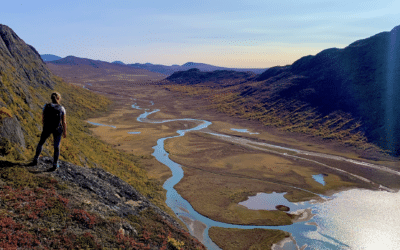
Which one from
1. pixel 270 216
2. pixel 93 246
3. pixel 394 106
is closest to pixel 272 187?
pixel 270 216

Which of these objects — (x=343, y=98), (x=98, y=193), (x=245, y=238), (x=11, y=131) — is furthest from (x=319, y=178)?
(x=343, y=98)

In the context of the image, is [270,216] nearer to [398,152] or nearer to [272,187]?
[272,187]

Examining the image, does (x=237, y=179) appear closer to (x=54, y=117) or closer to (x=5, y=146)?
(x=5, y=146)

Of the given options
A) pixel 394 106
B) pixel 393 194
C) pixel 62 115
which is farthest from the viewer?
pixel 394 106

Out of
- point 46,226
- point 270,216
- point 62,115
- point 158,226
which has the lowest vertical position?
point 270,216

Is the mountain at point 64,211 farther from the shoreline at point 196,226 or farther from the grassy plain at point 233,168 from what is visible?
the grassy plain at point 233,168

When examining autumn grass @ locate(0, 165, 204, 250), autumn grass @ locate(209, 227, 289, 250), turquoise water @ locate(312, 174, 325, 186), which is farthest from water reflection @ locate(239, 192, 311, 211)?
autumn grass @ locate(0, 165, 204, 250)

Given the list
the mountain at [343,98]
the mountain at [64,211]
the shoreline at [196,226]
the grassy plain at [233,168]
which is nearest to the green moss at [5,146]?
the mountain at [64,211]

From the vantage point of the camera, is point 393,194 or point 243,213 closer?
point 243,213
